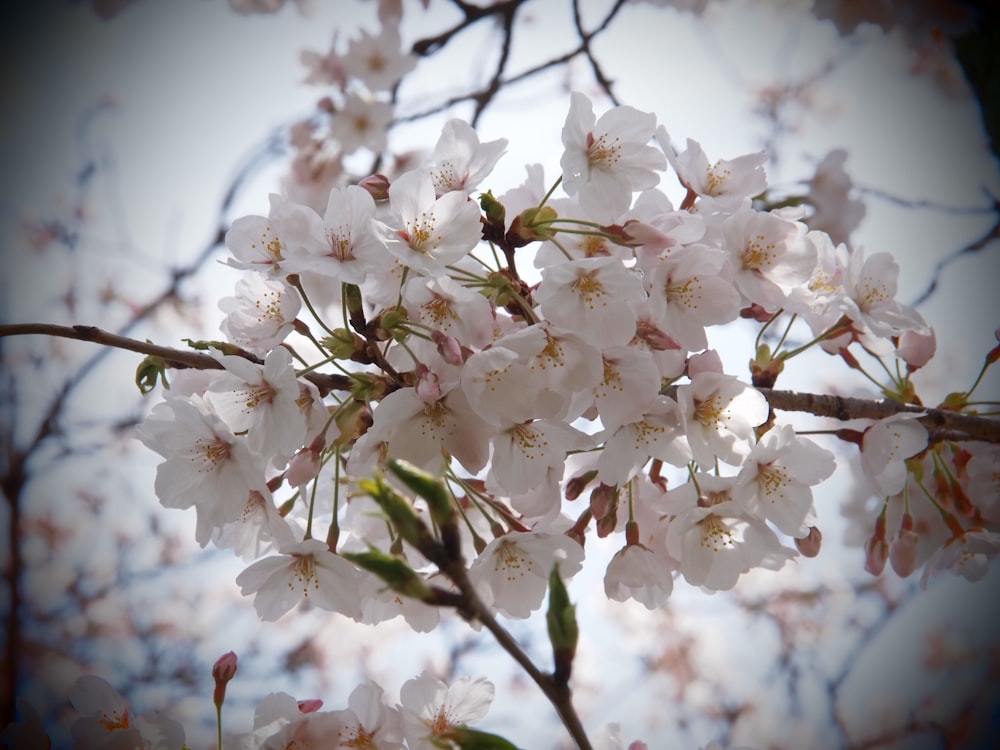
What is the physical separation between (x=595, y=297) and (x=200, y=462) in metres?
0.60

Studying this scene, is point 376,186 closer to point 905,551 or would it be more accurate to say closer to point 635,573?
point 635,573

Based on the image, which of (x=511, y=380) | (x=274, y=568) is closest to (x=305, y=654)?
(x=274, y=568)

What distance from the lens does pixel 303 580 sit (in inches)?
37.1

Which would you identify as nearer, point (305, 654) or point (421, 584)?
point (421, 584)

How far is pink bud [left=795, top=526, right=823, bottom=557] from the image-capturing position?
1.08m

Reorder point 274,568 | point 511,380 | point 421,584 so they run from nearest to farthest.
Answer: point 421,584 → point 511,380 → point 274,568

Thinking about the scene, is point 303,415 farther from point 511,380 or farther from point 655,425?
point 655,425

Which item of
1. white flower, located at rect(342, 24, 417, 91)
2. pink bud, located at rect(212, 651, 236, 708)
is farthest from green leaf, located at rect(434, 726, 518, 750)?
white flower, located at rect(342, 24, 417, 91)

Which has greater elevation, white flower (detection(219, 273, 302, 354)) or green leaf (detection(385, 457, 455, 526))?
white flower (detection(219, 273, 302, 354))

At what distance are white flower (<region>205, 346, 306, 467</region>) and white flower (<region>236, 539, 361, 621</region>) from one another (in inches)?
5.7

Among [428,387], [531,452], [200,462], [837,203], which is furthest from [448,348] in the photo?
[837,203]

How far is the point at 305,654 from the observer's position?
5309 millimetres

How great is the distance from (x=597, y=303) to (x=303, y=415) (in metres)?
0.43

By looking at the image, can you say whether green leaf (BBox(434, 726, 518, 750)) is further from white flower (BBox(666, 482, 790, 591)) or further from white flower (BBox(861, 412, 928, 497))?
white flower (BBox(861, 412, 928, 497))
